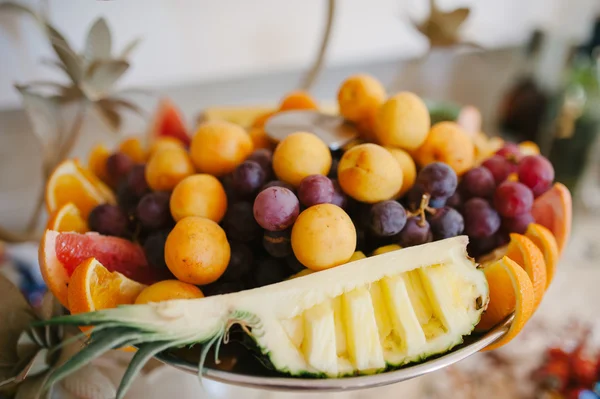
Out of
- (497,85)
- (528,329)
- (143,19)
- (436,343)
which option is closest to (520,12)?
(497,85)

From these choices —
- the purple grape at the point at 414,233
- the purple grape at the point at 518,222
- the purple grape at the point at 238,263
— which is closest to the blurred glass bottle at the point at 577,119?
the purple grape at the point at 518,222

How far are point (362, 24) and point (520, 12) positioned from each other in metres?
0.45

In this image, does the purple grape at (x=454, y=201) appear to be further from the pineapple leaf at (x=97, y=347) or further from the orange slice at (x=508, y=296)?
the pineapple leaf at (x=97, y=347)

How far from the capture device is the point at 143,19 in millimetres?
778

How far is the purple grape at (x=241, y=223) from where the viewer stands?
425mm

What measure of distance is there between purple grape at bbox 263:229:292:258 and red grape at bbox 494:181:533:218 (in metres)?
0.21

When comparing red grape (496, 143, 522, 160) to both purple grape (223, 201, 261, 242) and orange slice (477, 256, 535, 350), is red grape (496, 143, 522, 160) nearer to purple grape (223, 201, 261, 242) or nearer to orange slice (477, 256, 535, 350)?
orange slice (477, 256, 535, 350)

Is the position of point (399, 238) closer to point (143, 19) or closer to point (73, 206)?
point (73, 206)

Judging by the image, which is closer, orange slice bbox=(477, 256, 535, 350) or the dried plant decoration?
orange slice bbox=(477, 256, 535, 350)

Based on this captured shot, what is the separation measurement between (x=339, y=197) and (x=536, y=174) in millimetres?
216

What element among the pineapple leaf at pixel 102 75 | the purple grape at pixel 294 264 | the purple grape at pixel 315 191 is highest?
the pineapple leaf at pixel 102 75

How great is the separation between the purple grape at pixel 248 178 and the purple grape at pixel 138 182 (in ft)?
0.38

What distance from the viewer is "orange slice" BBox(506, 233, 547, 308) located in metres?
0.41

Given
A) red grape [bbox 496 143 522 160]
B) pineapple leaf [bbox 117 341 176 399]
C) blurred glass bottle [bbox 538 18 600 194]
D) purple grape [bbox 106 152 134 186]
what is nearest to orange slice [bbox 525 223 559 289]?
red grape [bbox 496 143 522 160]
